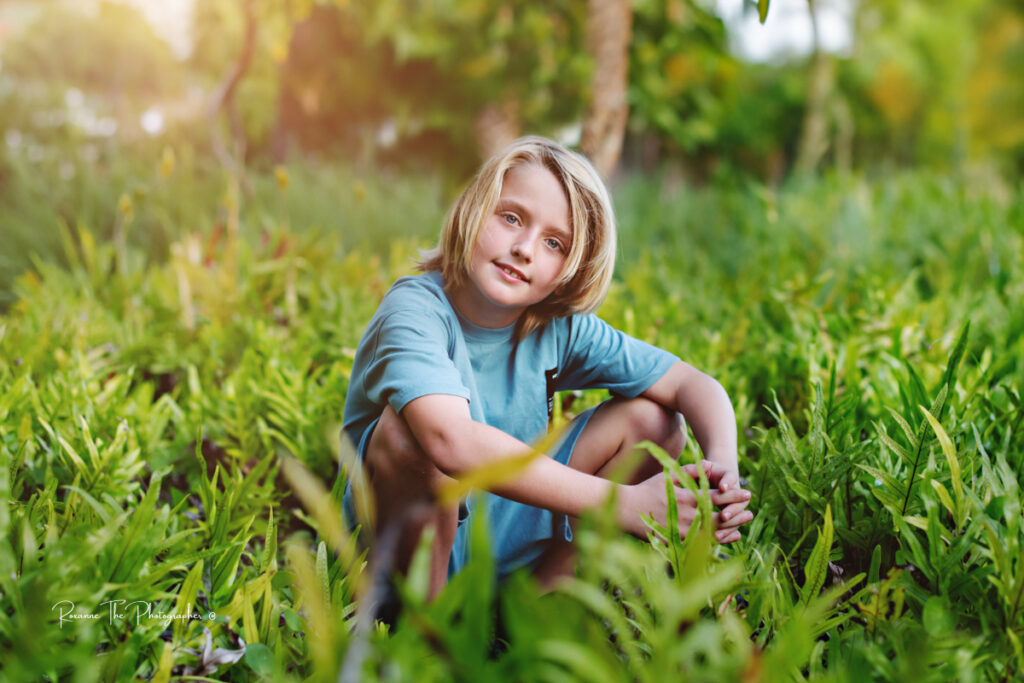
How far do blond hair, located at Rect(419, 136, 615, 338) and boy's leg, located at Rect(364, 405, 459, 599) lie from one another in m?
0.39

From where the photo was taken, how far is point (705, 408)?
1.46 metres

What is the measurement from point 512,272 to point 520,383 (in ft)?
0.90

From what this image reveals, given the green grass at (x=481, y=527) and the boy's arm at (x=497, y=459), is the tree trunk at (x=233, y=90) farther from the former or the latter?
the boy's arm at (x=497, y=459)

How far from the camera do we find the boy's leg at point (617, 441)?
5.03 feet

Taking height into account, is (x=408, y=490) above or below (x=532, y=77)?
below

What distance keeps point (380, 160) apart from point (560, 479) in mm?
9136

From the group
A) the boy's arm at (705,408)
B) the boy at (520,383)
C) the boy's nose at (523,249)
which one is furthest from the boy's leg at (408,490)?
the boy's arm at (705,408)

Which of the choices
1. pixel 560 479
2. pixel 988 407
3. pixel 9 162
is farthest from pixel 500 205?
pixel 9 162

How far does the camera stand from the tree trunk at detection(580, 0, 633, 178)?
3973mm

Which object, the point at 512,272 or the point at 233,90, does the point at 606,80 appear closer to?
the point at 233,90

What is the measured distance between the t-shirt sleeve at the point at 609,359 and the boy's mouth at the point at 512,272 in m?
0.25

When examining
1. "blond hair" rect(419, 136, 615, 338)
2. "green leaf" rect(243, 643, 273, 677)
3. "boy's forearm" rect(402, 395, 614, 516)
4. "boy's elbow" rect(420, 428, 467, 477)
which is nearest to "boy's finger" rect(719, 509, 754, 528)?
"boy's forearm" rect(402, 395, 614, 516)

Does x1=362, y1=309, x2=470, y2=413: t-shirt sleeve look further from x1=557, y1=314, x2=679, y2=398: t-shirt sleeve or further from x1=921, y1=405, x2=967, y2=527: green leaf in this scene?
x1=921, y1=405, x2=967, y2=527: green leaf

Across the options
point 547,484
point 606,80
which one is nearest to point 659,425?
point 547,484
